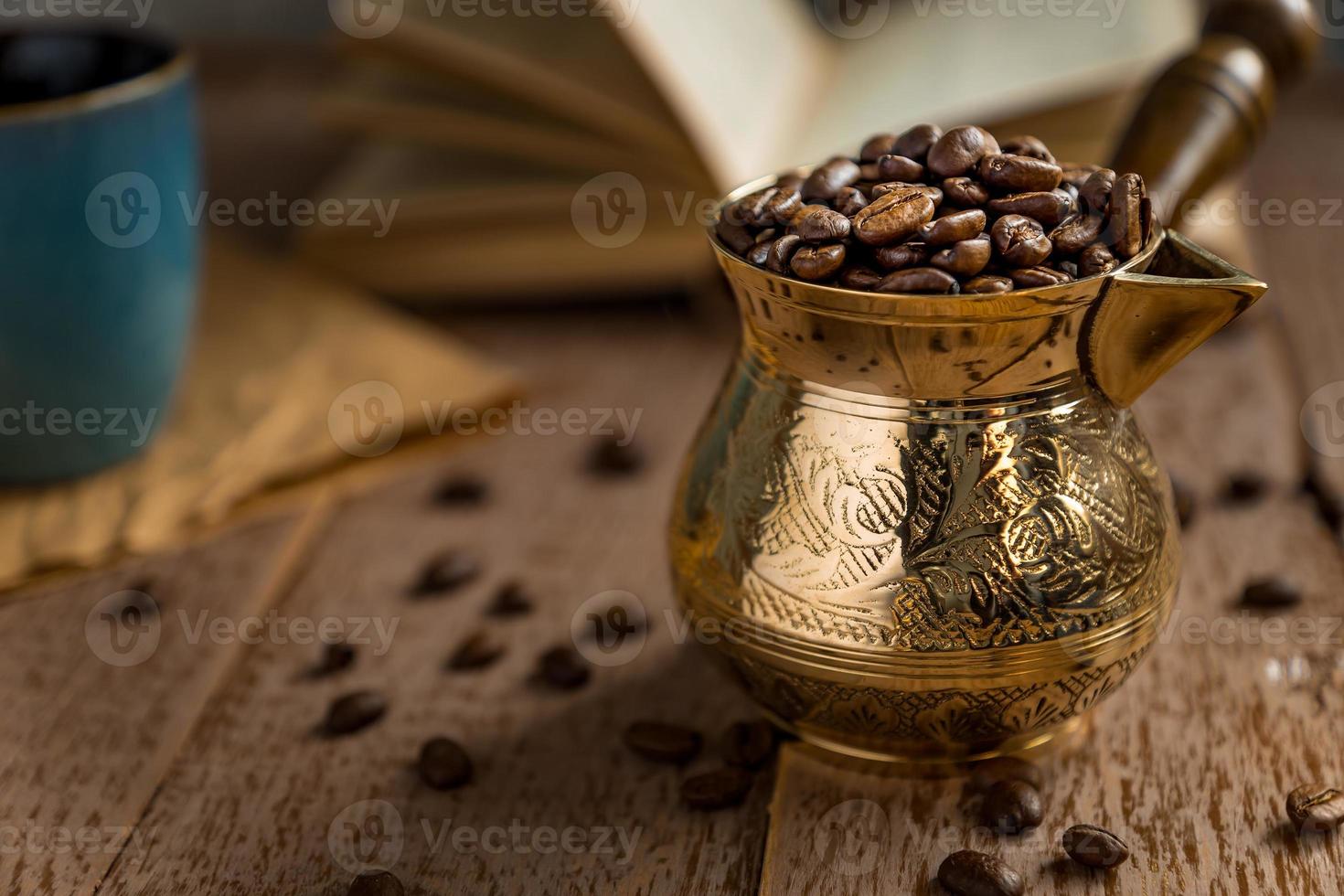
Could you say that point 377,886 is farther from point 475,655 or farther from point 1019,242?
point 1019,242

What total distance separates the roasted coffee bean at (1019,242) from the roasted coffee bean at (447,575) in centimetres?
53

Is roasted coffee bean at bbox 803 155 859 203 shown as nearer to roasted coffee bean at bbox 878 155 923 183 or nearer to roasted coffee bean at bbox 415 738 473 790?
roasted coffee bean at bbox 878 155 923 183

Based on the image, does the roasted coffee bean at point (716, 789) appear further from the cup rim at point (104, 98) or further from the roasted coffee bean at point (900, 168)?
the cup rim at point (104, 98)

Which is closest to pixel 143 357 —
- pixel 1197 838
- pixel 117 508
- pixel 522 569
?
pixel 117 508

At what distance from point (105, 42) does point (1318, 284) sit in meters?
1.25

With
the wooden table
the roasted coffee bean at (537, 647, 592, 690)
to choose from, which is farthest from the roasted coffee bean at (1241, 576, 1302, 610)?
the roasted coffee bean at (537, 647, 592, 690)

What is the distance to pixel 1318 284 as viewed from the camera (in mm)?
1444

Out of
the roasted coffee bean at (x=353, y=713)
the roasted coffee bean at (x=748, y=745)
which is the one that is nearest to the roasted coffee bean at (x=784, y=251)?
the roasted coffee bean at (x=748, y=745)

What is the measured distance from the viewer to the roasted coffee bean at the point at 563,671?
0.89 metres

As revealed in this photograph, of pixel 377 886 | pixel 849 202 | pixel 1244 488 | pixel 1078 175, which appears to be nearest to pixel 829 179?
pixel 849 202

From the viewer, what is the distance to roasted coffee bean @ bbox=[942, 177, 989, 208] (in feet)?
2.23

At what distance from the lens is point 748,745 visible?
2.60 ft

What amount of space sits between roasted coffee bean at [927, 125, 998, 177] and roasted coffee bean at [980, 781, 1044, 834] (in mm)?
337

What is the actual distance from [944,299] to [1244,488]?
1.86 feet
